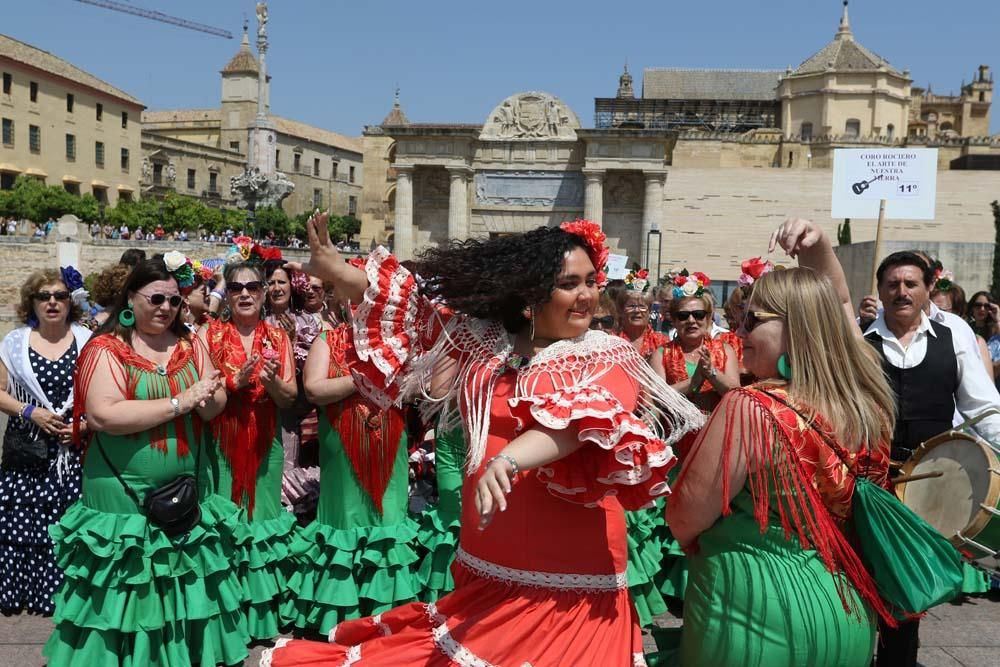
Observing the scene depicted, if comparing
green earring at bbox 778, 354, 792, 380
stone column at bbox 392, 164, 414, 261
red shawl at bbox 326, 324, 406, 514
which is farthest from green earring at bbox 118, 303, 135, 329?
stone column at bbox 392, 164, 414, 261

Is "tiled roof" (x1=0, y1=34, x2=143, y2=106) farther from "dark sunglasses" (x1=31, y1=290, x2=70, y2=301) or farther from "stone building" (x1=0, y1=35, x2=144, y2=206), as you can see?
"dark sunglasses" (x1=31, y1=290, x2=70, y2=301)

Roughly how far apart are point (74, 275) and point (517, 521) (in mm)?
3741

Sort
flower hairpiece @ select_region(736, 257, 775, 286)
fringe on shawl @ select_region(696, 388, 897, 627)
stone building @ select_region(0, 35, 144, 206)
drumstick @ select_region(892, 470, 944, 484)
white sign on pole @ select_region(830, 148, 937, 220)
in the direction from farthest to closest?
1. stone building @ select_region(0, 35, 144, 206)
2. white sign on pole @ select_region(830, 148, 937, 220)
3. flower hairpiece @ select_region(736, 257, 775, 286)
4. drumstick @ select_region(892, 470, 944, 484)
5. fringe on shawl @ select_region(696, 388, 897, 627)

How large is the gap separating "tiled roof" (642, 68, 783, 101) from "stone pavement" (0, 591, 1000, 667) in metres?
66.9

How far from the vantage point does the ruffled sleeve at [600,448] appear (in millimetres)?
2217

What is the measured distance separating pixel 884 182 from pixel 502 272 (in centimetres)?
503

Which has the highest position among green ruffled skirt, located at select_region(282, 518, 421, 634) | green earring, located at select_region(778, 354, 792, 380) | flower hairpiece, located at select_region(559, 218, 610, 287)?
flower hairpiece, located at select_region(559, 218, 610, 287)

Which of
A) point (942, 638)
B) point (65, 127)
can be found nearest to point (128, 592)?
point (942, 638)

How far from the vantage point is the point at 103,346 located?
3.60 metres

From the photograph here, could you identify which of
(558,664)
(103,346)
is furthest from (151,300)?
(558,664)

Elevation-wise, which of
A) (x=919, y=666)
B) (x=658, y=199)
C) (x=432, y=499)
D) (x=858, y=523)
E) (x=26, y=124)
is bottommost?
(x=919, y=666)

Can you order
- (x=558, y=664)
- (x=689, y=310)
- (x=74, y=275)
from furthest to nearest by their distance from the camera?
(x=689, y=310) → (x=74, y=275) → (x=558, y=664)

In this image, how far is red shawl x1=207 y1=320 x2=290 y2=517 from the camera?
4484 millimetres

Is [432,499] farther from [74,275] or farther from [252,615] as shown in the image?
[74,275]
